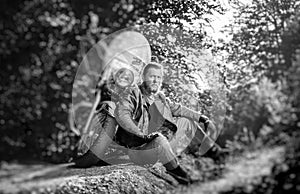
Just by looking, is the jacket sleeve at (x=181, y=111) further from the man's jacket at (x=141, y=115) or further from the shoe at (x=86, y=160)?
the shoe at (x=86, y=160)

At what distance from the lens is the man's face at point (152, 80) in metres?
2.75

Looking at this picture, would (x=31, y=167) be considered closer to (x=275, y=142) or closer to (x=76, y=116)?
(x=76, y=116)

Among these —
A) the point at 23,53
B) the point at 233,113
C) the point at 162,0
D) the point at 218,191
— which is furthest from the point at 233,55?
the point at 23,53

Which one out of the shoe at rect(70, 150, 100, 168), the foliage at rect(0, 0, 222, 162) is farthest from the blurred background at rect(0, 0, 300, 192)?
the shoe at rect(70, 150, 100, 168)

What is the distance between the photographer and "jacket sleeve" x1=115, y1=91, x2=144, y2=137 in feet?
8.89

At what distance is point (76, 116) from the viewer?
101 inches

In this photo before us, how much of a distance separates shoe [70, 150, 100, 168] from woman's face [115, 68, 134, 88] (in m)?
0.48

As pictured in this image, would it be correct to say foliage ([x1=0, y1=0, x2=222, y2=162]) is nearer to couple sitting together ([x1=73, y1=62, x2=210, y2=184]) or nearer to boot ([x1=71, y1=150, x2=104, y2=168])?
boot ([x1=71, y1=150, x2=104, y2=168])

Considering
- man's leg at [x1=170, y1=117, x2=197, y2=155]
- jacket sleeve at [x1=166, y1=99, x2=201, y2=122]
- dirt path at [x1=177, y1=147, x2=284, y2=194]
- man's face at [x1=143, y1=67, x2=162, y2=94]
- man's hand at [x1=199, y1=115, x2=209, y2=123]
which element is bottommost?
dirt path at [x1=177, y1=147, x2=284, y2=194]

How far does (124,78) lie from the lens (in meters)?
2.73

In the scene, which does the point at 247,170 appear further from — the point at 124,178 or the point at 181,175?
the point at 124,178

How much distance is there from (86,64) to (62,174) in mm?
678

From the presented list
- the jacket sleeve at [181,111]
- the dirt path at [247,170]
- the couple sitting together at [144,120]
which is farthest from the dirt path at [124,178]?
the jacket sleeve at [181,111]

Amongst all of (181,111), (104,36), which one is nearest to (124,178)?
(181,111)
